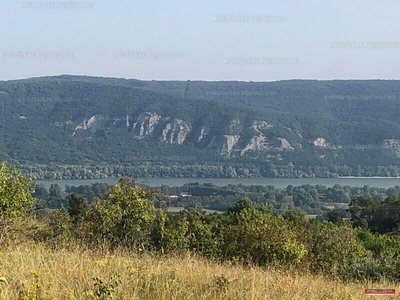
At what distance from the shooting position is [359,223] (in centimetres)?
5550

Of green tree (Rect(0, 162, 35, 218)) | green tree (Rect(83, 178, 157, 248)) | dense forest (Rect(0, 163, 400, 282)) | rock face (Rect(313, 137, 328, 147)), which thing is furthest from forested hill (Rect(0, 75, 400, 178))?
green tree (Rect(0, 162, 35, 218))

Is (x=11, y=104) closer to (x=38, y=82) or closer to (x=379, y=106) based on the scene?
(x=38, y=82)

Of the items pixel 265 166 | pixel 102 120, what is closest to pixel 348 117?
pixel 265 166

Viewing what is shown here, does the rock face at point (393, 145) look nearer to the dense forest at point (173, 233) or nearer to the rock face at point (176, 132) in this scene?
the rock face at point (176, 132)

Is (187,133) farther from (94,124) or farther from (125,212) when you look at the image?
(125,212)

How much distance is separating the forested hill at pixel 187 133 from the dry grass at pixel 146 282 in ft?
378

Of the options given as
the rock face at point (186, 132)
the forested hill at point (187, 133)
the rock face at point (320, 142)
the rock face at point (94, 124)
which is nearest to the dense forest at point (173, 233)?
the forested hill at point (187, 133)

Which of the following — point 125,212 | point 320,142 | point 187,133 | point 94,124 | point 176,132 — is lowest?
point 125,212

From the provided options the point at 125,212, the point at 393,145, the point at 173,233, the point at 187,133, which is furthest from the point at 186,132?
the point at 125,212

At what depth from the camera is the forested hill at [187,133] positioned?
442 ft

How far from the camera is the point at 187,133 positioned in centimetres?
15050

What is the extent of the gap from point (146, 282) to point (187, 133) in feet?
479

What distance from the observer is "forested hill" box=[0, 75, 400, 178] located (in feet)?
442

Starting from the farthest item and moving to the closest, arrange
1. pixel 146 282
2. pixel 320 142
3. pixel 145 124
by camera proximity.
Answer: pixel 145 124, pixel 320 142, pixel 146 282
